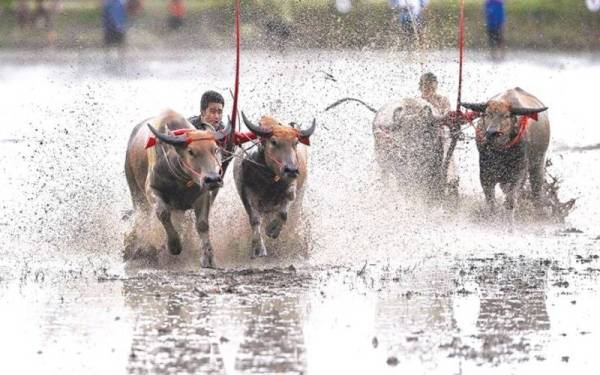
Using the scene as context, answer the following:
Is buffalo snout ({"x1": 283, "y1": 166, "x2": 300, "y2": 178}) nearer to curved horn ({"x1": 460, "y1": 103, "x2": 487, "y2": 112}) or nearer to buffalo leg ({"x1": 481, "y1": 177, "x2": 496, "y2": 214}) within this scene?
curved horn ({"x1": 460, "y1": 103, "x2": 487, "y2": 112})

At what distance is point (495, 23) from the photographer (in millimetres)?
37688

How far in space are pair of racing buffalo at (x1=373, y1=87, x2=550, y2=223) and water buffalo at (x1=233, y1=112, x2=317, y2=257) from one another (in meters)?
2.52

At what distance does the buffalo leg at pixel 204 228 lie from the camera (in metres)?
13.9

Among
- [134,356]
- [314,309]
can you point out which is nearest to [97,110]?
[314,309]

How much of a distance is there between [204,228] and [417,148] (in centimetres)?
414

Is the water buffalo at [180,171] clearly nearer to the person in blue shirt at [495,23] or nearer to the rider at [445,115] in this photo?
the rider at [445,115]

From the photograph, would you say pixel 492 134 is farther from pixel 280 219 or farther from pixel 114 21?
pixel 114 21

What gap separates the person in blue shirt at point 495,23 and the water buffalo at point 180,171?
23.1 meters

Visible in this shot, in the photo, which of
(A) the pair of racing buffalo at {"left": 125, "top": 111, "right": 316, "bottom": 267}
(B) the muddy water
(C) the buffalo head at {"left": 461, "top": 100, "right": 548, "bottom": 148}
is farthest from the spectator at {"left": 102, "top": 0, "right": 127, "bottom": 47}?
(A) the pair of racing buffalo at {"left": 125, "top": 111, "right": 316, "bottom": 267}

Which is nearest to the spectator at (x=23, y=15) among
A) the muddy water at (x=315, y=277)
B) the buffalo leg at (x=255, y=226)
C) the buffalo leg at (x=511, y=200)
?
the muddy water at (x=315, y=277)

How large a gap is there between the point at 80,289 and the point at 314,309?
1882 millimetres

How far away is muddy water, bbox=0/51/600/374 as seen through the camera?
10438 mm

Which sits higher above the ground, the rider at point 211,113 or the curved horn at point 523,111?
the curved horn at point 523,111

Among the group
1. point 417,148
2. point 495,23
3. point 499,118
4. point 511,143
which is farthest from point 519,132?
point 495,23
